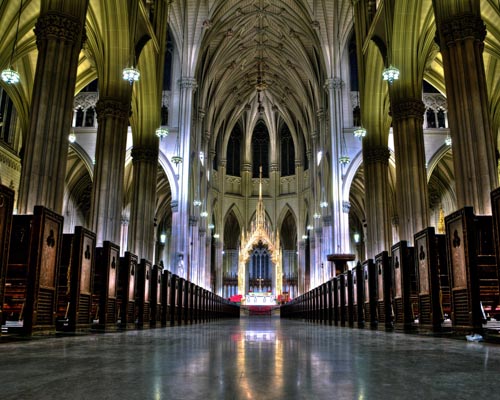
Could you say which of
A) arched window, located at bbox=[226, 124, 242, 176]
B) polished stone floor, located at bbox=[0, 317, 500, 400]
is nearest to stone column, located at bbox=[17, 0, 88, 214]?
polished stone floor, located at bbox=[0, 317, 500, 400]

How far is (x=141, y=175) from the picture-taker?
1881 centimetres

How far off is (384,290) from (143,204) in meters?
11.2

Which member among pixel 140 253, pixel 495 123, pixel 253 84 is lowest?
pixel 140 253

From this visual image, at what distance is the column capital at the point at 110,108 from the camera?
1540cm

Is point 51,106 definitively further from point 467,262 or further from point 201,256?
point 201,256

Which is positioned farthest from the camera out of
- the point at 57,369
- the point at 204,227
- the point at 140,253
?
the point at 204,227

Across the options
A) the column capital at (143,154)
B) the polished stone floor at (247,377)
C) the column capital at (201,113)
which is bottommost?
the polished stone floor at (247,377)

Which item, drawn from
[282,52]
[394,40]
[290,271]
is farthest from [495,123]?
[290,271]

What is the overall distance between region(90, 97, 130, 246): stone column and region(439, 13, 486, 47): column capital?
9.98 m

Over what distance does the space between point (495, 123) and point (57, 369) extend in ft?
92.8

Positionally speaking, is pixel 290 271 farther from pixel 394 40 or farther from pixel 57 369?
pixel 57 369

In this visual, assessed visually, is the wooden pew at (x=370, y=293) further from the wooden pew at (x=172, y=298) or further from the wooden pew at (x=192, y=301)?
the wooden pew at (x=192, y=301)

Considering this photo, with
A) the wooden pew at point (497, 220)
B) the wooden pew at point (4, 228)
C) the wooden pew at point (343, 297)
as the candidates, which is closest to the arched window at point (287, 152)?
the wooden pew at point (343, 297)

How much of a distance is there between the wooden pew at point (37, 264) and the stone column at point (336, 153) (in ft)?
69.5
